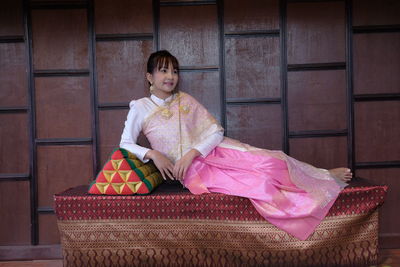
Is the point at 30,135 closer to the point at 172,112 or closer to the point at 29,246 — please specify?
the point at 29,246

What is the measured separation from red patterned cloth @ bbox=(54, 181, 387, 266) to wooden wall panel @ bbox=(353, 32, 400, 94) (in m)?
0.95

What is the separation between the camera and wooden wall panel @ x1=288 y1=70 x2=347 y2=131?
264 centimetres

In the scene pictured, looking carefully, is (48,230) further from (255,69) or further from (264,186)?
(255,69)

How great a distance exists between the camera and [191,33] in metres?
2.63

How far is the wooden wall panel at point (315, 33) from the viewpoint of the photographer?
2.63 metres

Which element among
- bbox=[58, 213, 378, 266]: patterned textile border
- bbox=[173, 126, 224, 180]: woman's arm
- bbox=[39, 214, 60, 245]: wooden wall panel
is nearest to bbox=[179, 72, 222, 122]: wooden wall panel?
bbox=[173, 126, 224, 180]: woman's arm

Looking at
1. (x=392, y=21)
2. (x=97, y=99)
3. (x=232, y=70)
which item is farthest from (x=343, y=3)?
(x=97, y=99)

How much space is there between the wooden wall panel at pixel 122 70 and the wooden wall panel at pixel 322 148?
3.71 ft

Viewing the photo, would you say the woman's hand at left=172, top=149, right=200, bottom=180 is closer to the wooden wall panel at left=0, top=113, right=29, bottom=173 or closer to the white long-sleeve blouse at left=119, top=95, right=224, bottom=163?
the white long-sleeve blouse at left=119, top=95, right=224, bottom=163

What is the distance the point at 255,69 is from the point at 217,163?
0.86 meters

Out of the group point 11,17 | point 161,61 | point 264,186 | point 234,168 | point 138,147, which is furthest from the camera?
point 11,17

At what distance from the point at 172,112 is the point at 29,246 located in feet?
4.61

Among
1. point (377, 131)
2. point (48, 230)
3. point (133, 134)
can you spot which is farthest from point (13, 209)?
Result: point (377, 131)

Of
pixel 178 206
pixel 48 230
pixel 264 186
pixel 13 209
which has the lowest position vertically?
pixel 48 230
